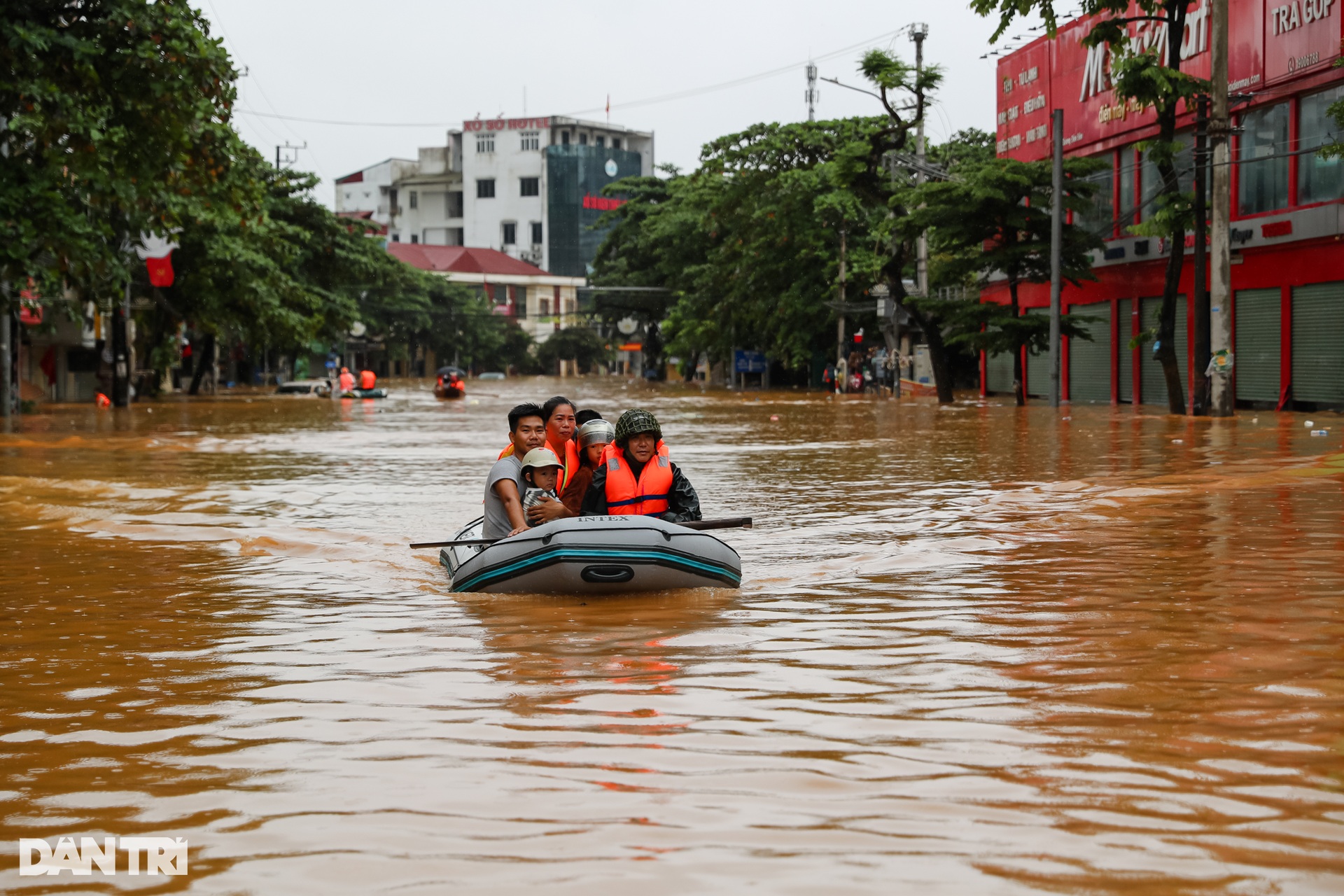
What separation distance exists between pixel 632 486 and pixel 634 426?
0.43m

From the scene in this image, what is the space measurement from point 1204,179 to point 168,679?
2637cm

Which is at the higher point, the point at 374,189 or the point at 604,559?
the point at 374,189

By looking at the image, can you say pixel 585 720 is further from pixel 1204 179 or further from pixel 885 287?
pixel 885 287

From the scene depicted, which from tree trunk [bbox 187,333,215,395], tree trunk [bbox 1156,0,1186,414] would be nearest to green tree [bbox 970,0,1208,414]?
tree trunk [bbox 1156,0,1186,414]

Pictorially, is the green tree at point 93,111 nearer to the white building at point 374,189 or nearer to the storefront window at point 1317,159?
the storefront window at point 1317,159

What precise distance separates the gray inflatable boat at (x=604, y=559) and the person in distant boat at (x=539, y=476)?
72 centimetres

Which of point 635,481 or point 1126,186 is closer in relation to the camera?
point 635,481

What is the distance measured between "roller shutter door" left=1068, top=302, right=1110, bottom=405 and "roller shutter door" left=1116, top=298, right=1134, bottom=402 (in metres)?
0.44

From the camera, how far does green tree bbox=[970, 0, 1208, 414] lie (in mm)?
28234

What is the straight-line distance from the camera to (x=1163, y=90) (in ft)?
92.1

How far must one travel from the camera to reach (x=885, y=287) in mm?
50188

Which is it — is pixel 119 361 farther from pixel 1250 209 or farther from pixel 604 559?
pixel 604 559

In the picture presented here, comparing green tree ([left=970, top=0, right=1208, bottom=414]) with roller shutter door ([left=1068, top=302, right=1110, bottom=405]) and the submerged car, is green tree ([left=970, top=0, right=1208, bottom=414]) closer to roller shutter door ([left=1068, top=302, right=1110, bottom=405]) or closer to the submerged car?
roller shutter door ([left=1068, top=302, right=1110, bottom=405])

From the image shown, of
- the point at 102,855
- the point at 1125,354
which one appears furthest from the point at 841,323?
the point at 102,855
